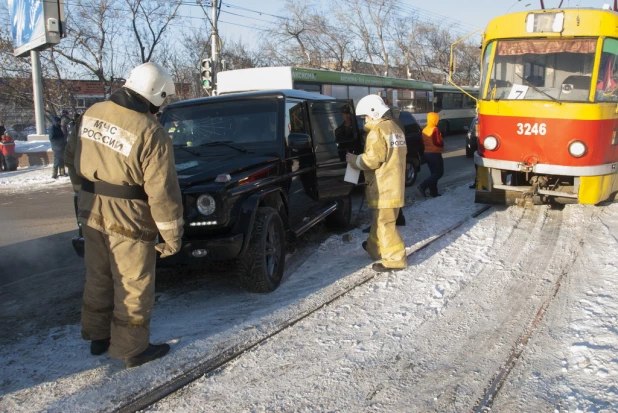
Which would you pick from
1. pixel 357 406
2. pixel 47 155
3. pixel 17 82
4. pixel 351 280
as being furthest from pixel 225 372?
pixel 17 82

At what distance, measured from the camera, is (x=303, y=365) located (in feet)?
11.7

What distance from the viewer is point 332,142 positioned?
6.87 m

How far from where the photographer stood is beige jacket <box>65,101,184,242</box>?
3.28 meters

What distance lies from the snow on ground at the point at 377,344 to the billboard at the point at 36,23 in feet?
38.6

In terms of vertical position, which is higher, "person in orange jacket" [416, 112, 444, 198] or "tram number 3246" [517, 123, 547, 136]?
"tram number 3246" [517, 123, 547, 136]

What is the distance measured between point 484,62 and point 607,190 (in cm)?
282

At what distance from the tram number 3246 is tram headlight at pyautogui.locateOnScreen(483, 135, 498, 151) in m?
0.40

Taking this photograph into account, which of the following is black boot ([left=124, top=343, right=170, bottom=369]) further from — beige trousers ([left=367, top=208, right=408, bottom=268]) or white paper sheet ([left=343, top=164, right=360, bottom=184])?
white paper sheet ([left=343, top=164, right=360, bottom=184])

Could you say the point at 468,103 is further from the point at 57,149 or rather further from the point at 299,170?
the point at 299,170

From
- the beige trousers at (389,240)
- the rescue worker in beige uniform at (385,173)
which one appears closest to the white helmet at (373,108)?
the rescue worker in beige uniform at (385,173)

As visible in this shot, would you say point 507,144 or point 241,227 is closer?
point 241,227

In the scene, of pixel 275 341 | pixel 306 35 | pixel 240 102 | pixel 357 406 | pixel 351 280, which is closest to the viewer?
pixel 357 406

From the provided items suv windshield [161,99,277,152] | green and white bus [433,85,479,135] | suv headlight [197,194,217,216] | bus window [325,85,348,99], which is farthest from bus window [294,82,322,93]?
suv headlight [197,194,217,216]

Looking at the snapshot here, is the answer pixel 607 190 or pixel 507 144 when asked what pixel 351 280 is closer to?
pixel 507 144
